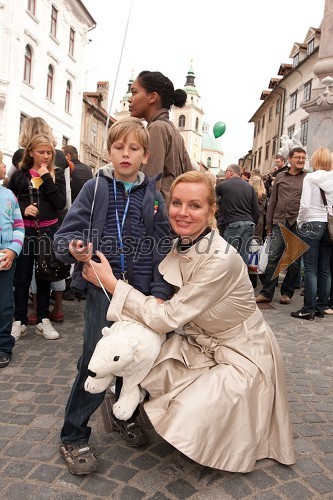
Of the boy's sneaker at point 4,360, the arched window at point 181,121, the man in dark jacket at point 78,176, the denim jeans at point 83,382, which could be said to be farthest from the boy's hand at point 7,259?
the arched window at point 181,121

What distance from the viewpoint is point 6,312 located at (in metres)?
3.73

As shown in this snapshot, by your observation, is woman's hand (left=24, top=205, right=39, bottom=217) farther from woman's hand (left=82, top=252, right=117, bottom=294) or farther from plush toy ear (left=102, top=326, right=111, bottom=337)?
plush toy ear (left=102, top=326, right=111, bottom=337)

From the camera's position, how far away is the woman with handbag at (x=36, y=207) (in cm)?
419

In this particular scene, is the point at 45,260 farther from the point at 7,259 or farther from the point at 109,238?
the point at 109,238

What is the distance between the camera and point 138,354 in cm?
204

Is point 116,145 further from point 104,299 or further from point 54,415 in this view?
point 54,415

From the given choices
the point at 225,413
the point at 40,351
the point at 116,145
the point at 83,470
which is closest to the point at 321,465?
the point at 225,413

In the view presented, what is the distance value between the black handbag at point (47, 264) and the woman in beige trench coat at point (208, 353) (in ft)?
7.01

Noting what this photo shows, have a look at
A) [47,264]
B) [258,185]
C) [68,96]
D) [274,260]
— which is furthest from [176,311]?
[68,96]

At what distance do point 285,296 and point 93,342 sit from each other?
5087 millimetres

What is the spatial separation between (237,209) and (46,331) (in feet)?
11.8

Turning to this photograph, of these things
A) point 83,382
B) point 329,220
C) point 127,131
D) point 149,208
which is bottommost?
A: point 83,382

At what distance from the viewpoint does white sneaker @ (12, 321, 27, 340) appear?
4.39 meters

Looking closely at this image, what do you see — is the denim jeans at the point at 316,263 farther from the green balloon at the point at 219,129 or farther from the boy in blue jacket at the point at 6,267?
the green balloon at the point at 219,129
